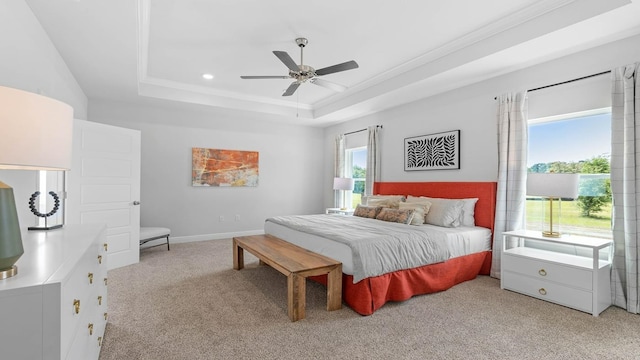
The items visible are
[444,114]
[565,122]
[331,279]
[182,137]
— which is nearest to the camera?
[331,279]

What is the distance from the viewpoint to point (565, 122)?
3361mm

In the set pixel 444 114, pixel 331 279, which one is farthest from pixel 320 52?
pixel 331 279

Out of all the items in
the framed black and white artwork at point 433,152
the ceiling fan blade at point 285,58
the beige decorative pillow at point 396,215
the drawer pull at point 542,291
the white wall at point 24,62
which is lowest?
the drawer pull at point 542,291

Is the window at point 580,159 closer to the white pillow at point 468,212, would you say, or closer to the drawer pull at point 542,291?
the white pillow at point 468,212

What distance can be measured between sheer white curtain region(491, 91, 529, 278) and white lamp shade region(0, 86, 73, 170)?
4.05 metres

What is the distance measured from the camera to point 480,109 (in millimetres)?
4062

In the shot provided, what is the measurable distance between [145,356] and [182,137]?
14.3ft

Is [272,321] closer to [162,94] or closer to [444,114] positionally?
[444,114]

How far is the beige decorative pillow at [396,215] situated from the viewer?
12.7ft

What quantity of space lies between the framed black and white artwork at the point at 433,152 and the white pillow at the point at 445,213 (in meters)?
0.68

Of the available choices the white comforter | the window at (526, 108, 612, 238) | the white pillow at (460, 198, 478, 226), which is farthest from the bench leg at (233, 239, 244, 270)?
the window at (526, 108, 612, 238)

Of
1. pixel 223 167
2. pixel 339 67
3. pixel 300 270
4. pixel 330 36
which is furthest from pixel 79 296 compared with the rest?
pixel 223 167

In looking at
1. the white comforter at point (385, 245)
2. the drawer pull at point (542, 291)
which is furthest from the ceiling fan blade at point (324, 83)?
the drawer pull at point (542, 291)

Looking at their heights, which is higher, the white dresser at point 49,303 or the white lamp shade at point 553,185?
the white lamp shade at point 553,185
